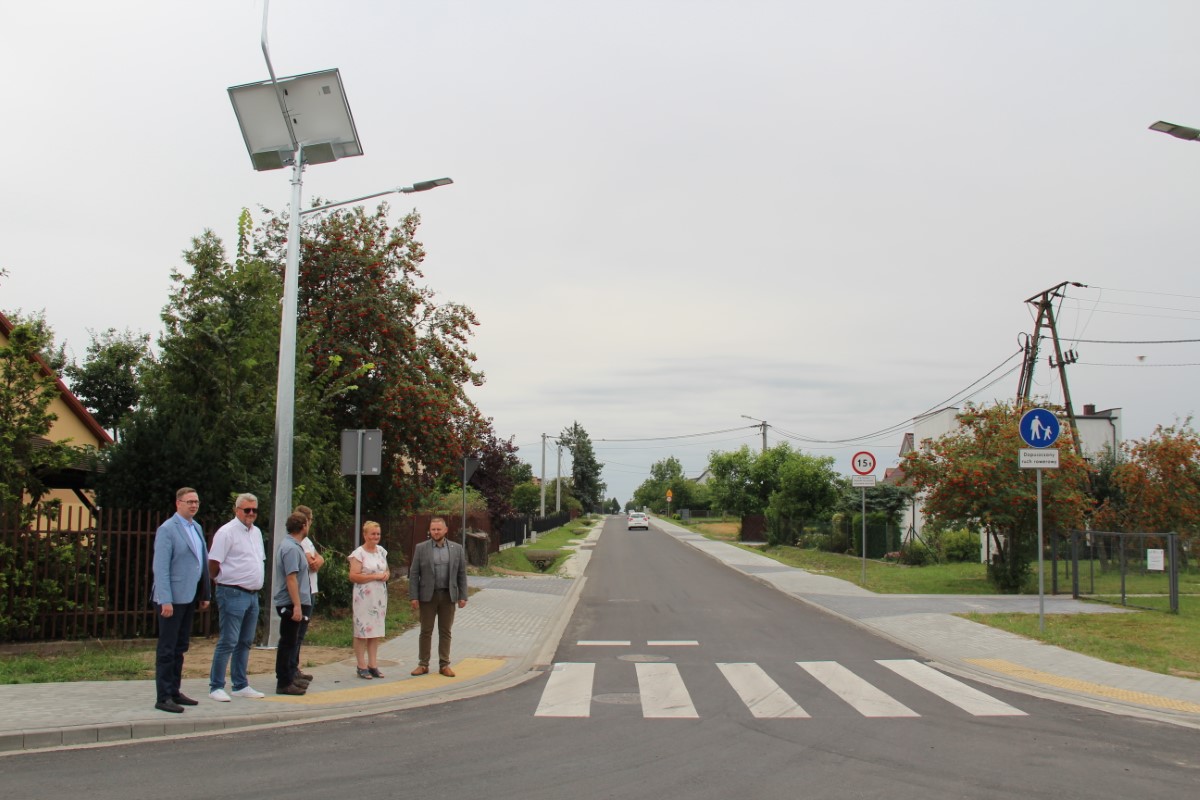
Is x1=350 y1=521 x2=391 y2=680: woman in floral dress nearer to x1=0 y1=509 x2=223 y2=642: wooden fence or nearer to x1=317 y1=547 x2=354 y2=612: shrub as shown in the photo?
x1=0 y1=509 x2=223 y2=642: wooden fence

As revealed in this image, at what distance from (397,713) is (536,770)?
2307 mm

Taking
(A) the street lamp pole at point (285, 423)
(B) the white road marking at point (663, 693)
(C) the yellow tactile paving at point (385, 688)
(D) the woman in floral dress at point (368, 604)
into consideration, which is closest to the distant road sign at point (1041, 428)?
(B) the white road marking at point (663, 693)

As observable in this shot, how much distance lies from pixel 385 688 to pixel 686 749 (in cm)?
341

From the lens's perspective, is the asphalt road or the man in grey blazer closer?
the asphalt road

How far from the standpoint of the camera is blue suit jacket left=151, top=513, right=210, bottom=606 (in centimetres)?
743

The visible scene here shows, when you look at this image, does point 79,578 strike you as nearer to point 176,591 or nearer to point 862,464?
point 176,591

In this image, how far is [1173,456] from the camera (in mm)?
25891

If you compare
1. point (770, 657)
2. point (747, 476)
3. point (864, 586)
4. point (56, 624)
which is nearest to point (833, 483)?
point (747, 476)

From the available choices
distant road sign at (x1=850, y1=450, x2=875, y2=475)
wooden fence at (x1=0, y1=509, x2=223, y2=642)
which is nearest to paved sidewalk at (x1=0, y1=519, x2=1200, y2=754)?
wooden fence at (x1=0, y1=509, x2=223, y2=642)

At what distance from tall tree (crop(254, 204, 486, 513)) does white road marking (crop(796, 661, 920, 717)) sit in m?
9.11

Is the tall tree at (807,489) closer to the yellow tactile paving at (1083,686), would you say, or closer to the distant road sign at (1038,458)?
the distant road sign at (1038,458)

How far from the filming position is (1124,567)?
1756cm

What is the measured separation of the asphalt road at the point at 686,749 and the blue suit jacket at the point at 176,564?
122cm

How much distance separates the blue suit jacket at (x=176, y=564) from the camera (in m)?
7.43
